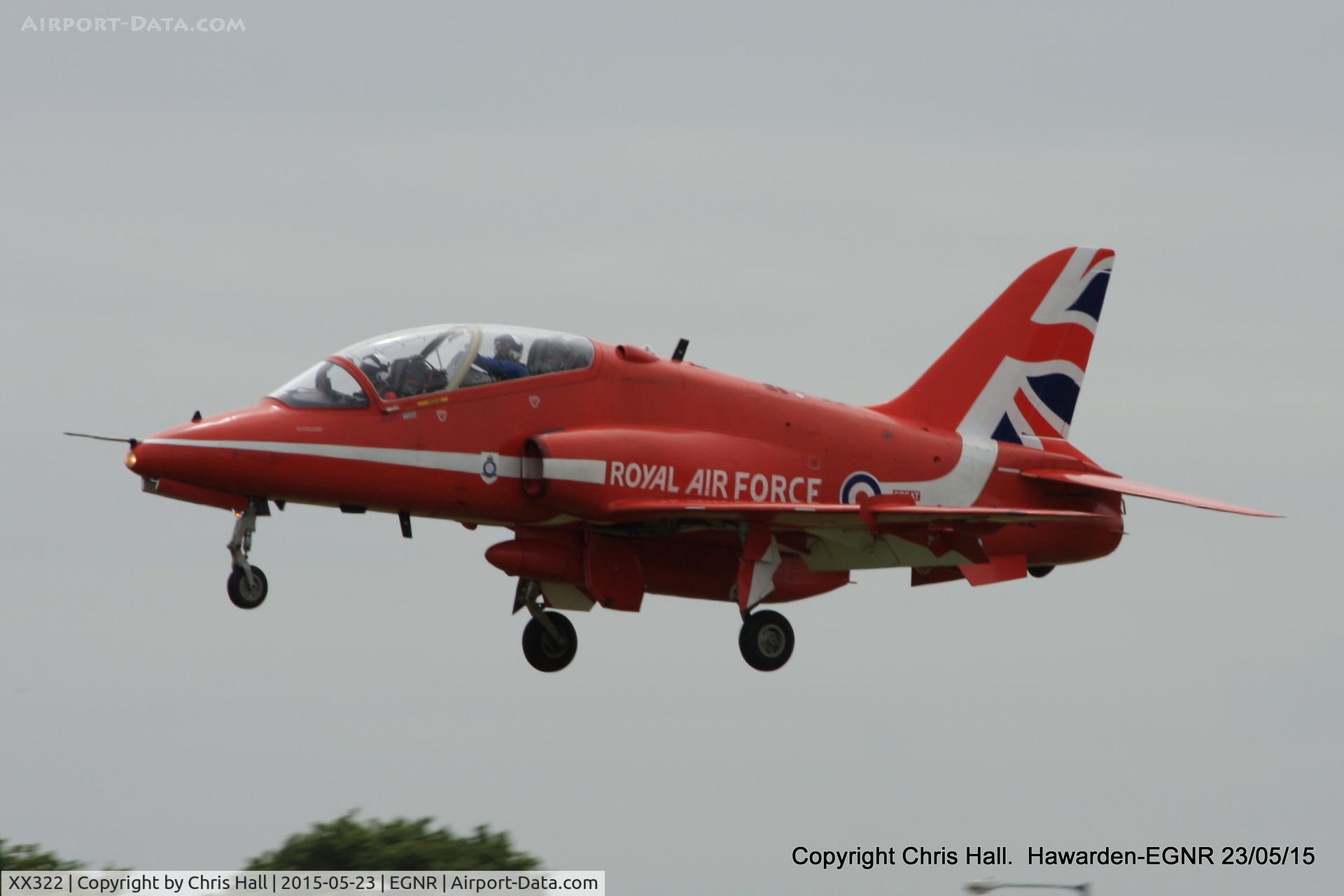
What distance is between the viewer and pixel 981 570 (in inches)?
906

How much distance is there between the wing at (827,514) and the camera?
2114 centimetres

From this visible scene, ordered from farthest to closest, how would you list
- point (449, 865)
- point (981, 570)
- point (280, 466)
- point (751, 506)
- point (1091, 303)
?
1. point (1091, 303)
2. point (449, 865)
3. point (981, 570)
4. point (751, 506)
5. point (280, 466)

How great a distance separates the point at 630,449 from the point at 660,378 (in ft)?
3.95

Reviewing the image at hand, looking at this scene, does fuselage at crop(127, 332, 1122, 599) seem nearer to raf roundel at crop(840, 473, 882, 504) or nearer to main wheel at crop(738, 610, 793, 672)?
raf roundel at crop(840, 473, 882, 504)

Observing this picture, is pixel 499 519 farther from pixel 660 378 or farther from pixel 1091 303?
pixel 1091 303

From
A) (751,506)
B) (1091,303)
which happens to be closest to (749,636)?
(751,506)

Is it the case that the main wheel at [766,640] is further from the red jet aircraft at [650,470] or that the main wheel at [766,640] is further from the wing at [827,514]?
the wing at [827,514]

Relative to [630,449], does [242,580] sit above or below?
below

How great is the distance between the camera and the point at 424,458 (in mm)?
20641

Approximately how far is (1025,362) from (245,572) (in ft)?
35.5

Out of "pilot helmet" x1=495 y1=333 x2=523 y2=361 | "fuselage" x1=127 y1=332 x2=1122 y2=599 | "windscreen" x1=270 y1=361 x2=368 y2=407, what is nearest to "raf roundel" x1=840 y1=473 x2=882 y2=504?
"fuselage" x1=127 y1=332 x2=1122 y2=599

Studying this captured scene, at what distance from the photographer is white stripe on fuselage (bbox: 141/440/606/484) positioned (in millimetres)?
19828

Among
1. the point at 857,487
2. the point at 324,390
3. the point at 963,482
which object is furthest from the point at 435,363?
the point at 963,482

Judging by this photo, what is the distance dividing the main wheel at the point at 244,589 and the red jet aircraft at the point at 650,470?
2 centimetres
